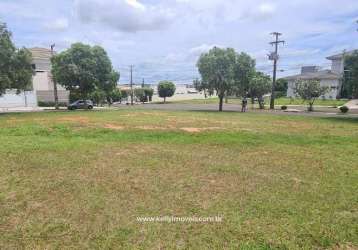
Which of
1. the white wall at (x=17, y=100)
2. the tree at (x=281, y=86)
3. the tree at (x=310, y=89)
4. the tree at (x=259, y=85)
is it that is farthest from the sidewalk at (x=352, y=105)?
Answer: the white wall at (x=17, y=100)

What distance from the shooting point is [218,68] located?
34.1 metres

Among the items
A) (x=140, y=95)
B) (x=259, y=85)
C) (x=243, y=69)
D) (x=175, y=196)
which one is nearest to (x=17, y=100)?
(x=243, y=69)

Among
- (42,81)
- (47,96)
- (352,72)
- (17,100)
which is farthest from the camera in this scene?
(42,81)

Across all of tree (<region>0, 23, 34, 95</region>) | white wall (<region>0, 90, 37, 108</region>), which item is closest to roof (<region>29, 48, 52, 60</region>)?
white wall (<region>0, 90, 37, 108</region>)

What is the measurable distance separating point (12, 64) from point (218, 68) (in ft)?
64.7

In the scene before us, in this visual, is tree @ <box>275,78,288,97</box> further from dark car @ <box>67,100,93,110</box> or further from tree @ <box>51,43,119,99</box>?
tree @ <box>51,43,119,99</box>

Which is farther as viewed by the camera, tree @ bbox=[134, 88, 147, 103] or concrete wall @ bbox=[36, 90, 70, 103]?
tree @ bbox=[134, 88, 147, 103]

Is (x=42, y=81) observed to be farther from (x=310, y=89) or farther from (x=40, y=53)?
(x=310, y=89)

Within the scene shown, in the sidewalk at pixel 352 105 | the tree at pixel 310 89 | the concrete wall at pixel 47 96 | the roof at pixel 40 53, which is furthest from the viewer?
the roof at pixel 40 53

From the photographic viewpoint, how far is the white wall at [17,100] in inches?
1789

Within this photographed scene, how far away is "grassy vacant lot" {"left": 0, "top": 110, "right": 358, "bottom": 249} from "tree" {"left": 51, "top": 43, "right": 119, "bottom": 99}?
2509 centimetres

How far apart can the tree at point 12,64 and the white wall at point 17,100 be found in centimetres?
1943

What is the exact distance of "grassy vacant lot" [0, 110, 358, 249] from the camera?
159 inches

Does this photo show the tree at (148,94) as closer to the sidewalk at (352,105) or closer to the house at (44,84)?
the house at (44,84)
